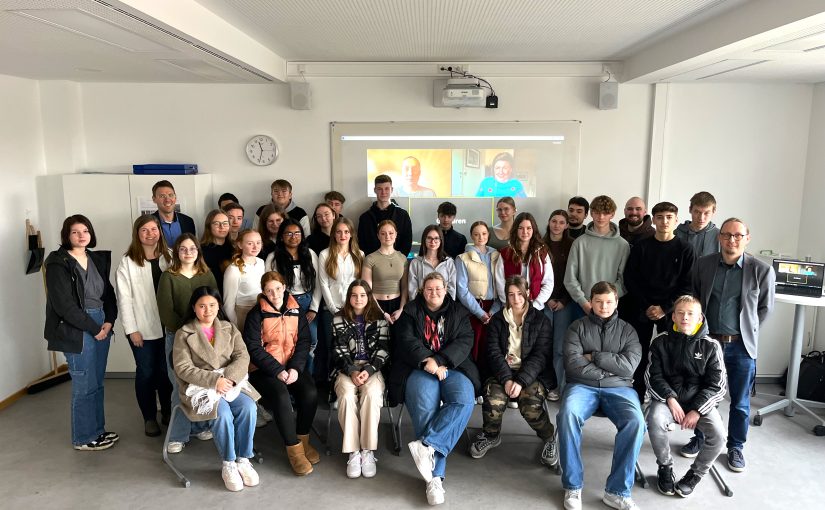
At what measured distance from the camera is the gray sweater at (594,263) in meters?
4.08

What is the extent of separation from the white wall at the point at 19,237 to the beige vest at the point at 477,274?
12.6 feet

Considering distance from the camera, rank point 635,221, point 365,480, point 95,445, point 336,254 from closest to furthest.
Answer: point 365,480, point 95,445, point 336,254, point 635,221

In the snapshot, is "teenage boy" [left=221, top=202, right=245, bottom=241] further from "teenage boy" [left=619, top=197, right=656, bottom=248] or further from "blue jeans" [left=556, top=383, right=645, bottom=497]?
"teenage boy" [left=619, top=197, right=656, bottom=248]

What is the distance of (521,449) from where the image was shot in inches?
153

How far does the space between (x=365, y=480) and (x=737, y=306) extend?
8.53 feet

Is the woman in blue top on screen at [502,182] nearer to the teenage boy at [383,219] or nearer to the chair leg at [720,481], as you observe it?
the teenage boy at [383,219]

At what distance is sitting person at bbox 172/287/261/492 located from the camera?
3383 mm

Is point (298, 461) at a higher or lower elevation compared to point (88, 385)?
lower

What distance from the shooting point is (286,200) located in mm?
5180

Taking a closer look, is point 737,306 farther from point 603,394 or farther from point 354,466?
point 354,466

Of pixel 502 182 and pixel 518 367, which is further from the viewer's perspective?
pixel 502 182

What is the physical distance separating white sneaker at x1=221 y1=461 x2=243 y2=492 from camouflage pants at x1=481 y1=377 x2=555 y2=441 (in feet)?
5.25

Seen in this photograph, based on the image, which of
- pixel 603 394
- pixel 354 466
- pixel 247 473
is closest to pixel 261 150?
pixel 247 473

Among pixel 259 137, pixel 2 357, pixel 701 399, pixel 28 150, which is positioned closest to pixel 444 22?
pixel 259 137
